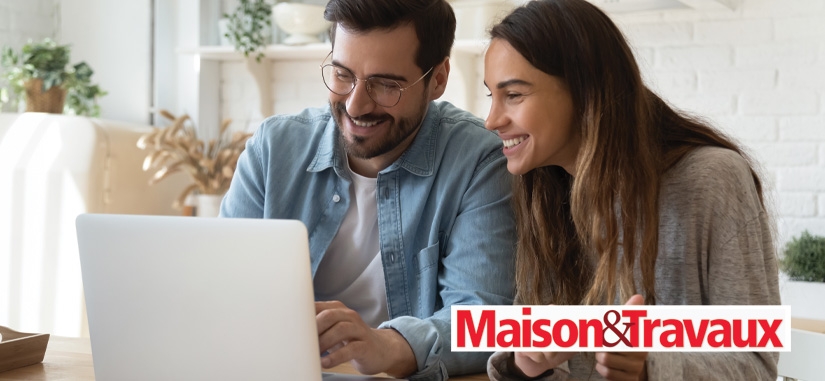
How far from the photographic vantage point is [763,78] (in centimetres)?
252

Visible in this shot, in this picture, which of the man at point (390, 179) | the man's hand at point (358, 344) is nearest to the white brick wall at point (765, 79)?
the man at point (390, 179)

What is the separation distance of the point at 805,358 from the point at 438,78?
777 mm

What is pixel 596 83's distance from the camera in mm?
1247

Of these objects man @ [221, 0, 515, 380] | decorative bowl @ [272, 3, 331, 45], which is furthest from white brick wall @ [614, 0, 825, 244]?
man @ [221, 0, 515, 380]

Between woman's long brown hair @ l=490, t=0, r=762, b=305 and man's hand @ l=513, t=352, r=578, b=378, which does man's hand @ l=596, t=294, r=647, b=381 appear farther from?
woman's long brown hair @ l=490, t=0, r=762, b=305

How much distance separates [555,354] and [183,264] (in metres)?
0.42

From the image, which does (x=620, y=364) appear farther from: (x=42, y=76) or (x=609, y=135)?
(x=42, y=76)

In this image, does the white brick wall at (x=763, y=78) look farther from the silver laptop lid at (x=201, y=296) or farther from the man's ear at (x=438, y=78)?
the silver laptop lid at (x=201, y=296)

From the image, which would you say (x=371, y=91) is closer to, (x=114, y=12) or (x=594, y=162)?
(x=594, y=162)

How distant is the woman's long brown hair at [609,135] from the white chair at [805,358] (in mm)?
258

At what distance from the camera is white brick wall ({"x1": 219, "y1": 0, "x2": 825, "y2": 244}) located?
2.48 metres

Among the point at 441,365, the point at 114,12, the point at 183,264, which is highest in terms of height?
the point at 114,12

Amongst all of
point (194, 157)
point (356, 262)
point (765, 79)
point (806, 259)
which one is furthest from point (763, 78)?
point (194, 157)

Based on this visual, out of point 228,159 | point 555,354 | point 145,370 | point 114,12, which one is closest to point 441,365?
point 555,354
